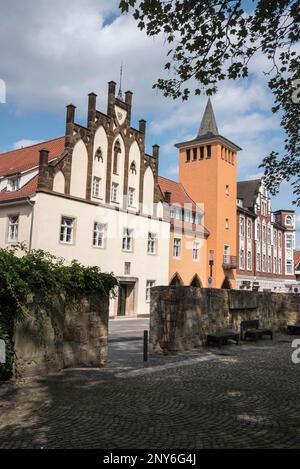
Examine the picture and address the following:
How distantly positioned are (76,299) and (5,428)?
4502mm

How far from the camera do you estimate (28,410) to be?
6.56 meters

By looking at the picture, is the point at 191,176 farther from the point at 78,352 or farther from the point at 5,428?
the point at 5,428

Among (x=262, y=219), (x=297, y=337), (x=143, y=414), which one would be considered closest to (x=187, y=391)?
(x=143, y=414)

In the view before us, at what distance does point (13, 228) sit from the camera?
26.7 meters

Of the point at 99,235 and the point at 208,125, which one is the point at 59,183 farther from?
the point at 208,125

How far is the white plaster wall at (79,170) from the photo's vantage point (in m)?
27.5

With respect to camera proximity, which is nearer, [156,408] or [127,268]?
[156,408]

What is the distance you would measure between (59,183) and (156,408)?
69.6 feet

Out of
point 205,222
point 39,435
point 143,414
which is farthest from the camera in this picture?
point 205,222

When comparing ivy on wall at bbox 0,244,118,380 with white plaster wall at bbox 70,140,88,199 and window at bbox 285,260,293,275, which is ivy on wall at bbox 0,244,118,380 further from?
window at bbox 285,260,293,275

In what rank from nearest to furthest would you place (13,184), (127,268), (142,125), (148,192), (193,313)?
(193,313)
(13,184)
(127,268)
(148,192)
(142,125)

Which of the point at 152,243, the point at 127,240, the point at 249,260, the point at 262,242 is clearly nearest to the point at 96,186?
the point at 127,240

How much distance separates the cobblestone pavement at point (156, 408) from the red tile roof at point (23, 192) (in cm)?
1731

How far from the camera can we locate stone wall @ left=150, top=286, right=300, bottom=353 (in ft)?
45.2
